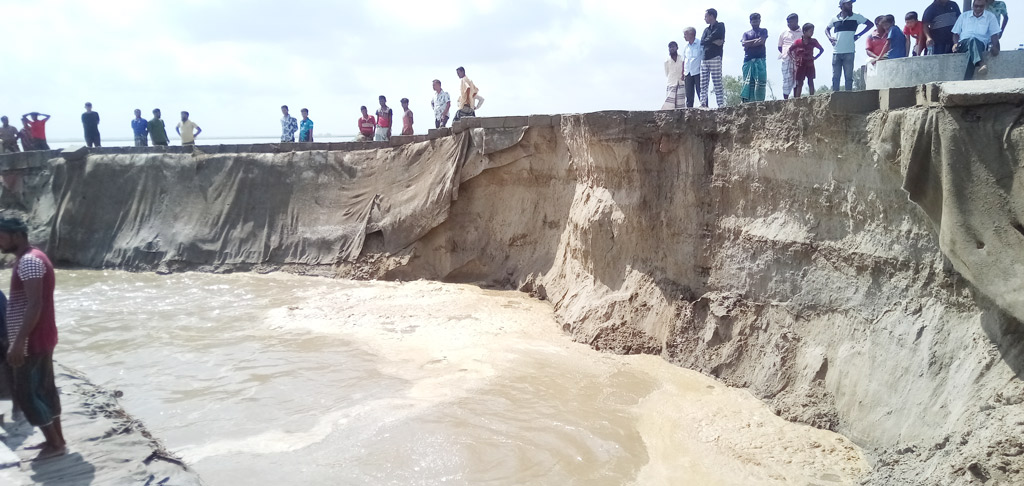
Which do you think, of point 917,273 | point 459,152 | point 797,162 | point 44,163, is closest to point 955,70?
point 797,162

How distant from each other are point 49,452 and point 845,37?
710 cm

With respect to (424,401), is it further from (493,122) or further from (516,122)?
(493,122)

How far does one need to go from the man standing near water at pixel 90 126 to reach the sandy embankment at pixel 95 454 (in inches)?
419

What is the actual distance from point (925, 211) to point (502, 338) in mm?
4124

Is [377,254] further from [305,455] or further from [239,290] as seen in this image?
[305,455]

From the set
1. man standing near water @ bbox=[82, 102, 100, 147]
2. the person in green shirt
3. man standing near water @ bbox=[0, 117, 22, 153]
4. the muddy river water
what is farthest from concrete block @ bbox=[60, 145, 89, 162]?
the muddy river water

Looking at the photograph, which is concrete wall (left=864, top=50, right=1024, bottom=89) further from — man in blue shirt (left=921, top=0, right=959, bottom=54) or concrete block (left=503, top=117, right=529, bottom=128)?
concrete block (left=503, top=117, right=529, bottom=128)

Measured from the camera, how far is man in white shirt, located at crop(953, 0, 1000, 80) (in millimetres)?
5535

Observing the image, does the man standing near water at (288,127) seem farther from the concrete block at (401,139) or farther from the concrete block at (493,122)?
the concrete block at (493,122)

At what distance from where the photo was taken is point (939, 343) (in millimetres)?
4262

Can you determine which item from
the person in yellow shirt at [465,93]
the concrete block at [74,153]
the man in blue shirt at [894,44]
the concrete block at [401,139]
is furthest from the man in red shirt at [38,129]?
the man in blue shirt at [894,44]

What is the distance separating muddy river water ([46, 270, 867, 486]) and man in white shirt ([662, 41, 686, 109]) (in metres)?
Result: 2.93

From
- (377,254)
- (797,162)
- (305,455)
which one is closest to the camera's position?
(305,455)

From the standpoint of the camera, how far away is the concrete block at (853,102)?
4785 millimetres
